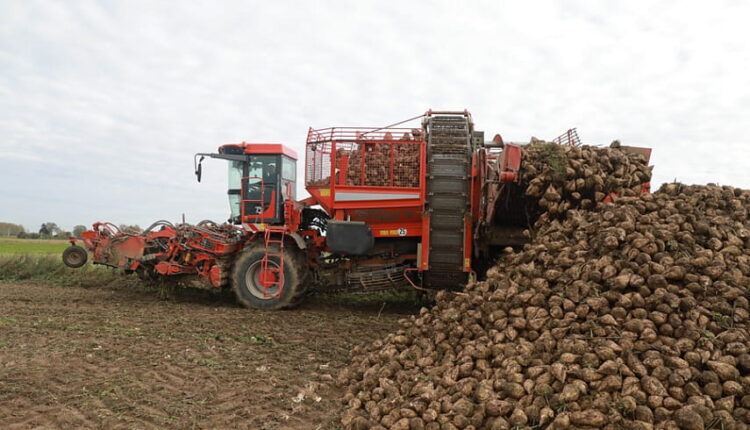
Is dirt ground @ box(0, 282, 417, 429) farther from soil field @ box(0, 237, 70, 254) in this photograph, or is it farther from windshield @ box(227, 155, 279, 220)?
soil field @ box(0, 237, 70, 254)

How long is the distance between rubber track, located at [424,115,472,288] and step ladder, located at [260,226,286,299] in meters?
2.47

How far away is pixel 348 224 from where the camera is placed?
8.07 m

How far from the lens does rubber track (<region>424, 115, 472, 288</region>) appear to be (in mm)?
7711

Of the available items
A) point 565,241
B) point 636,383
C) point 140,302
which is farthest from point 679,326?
point 140,302

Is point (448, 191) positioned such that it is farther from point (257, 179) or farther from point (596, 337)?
point (596, 337)

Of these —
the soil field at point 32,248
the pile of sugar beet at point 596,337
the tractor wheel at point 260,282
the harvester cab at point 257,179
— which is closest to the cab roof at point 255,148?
the harvester cab at point 257,179

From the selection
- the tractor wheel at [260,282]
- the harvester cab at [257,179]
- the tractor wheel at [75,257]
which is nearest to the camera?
the tractor wheel at [260,282]

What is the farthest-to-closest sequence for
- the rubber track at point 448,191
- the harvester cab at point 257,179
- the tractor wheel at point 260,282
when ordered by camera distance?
the harvester cab at point 257,179, the tractor wheel at point 260,282, the rubber track at point 448,191

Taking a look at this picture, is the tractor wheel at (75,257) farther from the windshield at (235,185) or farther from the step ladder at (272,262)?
the step ladder at (272,262)

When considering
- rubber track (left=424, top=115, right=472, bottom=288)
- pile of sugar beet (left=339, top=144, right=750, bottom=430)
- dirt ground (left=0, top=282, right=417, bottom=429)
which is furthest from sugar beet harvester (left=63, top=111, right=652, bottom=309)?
pile of sugar beet (left=339, top=144, right=750, bottom=430)

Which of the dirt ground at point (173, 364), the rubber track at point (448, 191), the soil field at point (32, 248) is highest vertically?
the rubber track at point (448, 191)

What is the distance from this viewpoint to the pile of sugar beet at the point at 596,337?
3221 mm

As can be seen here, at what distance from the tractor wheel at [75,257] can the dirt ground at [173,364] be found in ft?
3.76

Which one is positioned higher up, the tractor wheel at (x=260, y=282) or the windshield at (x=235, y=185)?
the windshield at (x=235, y=185)
